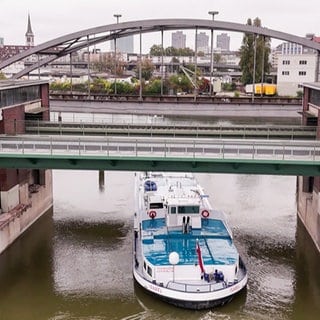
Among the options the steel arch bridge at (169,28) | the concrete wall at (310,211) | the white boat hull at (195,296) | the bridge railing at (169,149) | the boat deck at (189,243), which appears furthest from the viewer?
the steel arch bridge at (169,28)

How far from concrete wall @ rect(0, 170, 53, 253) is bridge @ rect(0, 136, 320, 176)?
623 cm

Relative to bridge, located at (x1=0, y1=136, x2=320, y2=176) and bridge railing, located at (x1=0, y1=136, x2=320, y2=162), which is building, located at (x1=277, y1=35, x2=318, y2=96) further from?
bridge, located at (x1=0, y1=136, x2=320, y2=176)

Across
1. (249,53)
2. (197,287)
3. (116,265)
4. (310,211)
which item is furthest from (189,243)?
(249,53)

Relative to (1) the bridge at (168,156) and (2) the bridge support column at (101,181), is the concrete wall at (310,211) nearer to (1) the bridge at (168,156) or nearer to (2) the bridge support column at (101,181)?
(1) the bridge at (168,156)

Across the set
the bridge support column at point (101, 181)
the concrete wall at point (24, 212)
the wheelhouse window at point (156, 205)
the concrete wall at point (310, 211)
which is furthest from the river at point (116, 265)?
the wheelhouse window at point (156, 205)

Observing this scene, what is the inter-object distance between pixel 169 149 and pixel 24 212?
14780mm

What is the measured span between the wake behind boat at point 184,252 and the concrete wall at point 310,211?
23.8 ft

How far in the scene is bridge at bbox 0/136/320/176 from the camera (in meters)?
30.5

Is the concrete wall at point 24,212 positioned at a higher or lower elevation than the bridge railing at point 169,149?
lower

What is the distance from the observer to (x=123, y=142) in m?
32.5

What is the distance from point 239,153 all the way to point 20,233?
18750mm

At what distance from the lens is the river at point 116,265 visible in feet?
95.4

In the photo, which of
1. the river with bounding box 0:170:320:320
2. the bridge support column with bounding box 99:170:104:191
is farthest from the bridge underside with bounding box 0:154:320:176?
the bridge support column with bounding box 99:170:104:191

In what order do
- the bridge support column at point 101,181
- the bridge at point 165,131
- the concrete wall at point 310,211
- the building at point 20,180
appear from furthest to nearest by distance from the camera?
the bridge support column at point 101,181 → the bridge at point 165,131 → the building at point 20,180 → the concrete wall at point 310,211
